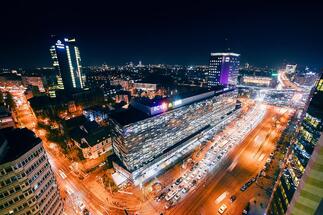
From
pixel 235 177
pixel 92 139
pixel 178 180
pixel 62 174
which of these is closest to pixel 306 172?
pixel 178 180

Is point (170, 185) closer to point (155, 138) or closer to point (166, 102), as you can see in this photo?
point (155, 138)

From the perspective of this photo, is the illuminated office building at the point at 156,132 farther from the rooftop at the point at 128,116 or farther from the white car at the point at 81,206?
the white car at the point at 81,206

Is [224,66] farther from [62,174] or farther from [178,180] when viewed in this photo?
[62,174]

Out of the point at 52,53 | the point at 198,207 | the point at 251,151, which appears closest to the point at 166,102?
the point at 198,207

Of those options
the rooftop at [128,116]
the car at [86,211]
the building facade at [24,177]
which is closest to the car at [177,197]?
the car at [86,211]

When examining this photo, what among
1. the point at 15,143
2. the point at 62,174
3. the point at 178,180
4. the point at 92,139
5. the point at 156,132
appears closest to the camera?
the point at 15,143

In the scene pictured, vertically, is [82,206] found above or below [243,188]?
below
